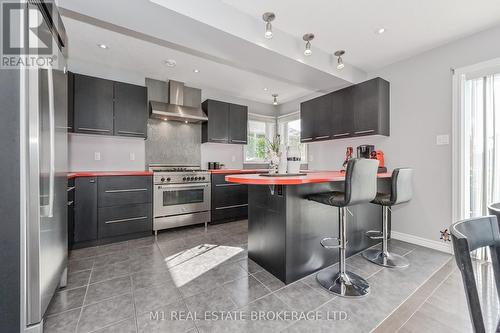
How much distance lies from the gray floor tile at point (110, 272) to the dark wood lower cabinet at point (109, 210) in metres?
0.74

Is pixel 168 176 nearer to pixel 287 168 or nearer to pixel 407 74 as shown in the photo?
pixel 287 168

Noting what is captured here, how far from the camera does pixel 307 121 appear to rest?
394cm

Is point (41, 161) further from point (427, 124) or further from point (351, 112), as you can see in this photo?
point (427, 124)

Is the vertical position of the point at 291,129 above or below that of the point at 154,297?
above

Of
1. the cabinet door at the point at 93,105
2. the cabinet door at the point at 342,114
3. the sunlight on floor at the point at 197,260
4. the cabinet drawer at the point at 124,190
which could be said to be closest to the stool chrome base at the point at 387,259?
the sunlight on floor at the point at 197,260

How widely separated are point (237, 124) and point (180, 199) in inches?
74.9

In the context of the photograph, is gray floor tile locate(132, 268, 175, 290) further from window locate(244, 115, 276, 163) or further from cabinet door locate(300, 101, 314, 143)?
window locate(244, 115, 276, 163)

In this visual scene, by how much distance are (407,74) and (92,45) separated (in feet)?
13.8

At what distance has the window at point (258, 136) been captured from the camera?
5.08 meters

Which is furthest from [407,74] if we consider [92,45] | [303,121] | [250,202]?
[92,45]

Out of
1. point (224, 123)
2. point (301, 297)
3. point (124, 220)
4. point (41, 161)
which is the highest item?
point (224, 123)

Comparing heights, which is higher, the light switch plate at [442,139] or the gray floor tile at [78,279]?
the light switch plate at [442,139]

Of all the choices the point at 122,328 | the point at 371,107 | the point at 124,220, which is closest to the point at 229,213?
the point at 124,220

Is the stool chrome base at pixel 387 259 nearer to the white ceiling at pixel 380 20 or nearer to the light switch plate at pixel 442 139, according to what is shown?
the light switch plate at pixel 442 139
